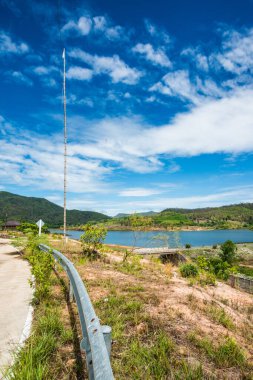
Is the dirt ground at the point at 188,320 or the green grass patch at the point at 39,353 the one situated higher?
the green grass patch at the point at 39,353

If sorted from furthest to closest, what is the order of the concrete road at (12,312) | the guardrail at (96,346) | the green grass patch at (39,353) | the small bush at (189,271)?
1. the small bush at (189,271)
2. the concrete road at (12,312)
3. the green grass patch at (39,353)
4. the guardrail at (96,346)

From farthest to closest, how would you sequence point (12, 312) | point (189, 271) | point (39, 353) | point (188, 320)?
point (189, 271)
point (12, 312)
point (188, 320)
point (39, 353)

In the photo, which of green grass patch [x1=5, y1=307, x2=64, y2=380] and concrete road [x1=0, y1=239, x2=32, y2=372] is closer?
green grass patch [x1=5, y1=307, x2=64, y2=380]

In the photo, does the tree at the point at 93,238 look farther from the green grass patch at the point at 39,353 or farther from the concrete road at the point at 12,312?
the green grass patch at the point at 39,353

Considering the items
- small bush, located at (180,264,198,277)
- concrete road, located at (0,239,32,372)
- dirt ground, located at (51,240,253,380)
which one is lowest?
small bush, located at (180,264,198,277)

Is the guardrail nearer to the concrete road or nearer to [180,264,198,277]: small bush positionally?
the concrete road

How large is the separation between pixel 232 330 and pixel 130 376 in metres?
2.80

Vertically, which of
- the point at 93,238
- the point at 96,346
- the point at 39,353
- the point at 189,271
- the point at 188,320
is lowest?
the point at 189,271

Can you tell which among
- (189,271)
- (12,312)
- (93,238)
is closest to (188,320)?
(12,312)

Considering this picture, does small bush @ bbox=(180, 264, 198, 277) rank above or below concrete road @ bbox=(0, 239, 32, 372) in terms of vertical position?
below

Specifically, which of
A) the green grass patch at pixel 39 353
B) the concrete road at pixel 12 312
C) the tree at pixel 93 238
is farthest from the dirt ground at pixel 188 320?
the tree at pixel 93 238

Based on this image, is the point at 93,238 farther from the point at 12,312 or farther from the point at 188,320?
the point at 188,320

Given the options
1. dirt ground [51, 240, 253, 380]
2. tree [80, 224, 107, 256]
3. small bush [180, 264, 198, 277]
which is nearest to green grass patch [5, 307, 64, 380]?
dirt ground [51, 240, 253, 380]

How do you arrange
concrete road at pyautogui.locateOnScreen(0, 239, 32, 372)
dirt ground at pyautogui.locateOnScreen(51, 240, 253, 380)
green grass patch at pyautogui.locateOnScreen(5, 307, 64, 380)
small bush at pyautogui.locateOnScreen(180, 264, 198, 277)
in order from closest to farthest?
green grass patch at pyautogui.locateOnScreen(5, 307, 64, 380), dirt ground at pyautogui.locateOnScreen(51, 240, 253, 380), concrete road at pyautogui.locateOnScreen(0, 239, 32, 372), small bush at pyautogui.locateOnScreen(180, 264, 198, 277)
